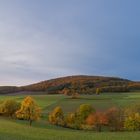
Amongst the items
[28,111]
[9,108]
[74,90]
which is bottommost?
[28,111]

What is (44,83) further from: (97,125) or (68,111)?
(97,125)

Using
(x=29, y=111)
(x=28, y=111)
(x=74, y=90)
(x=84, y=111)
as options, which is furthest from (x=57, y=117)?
(x=74, y=90)

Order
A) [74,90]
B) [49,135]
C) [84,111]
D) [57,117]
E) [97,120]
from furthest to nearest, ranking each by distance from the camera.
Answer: [74,90]
[84,111]
[57,117]
[97,120]
[49,135]

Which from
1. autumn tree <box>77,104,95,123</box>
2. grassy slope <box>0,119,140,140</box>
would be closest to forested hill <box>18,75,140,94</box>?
autumn tree <box>77,104,95,123</box>

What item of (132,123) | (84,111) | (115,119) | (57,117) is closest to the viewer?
(132,123)

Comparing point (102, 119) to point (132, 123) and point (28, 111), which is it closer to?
point (132, 123)

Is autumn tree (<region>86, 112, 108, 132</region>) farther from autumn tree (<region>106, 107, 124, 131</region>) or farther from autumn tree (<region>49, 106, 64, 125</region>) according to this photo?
autumn tree (<region>49, 106, 64, 125</region>)

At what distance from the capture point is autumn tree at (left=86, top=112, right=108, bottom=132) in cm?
8528

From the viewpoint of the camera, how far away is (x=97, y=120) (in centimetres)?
8594

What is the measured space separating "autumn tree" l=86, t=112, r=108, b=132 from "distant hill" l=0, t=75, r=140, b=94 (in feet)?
179

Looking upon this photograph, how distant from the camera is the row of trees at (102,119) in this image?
8469 cm

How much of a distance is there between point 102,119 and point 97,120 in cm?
188

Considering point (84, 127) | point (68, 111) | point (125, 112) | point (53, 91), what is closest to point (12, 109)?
point (68, 111)

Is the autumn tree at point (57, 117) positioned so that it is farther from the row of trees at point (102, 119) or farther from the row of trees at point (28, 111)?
the row of trees at point (28, 111)
